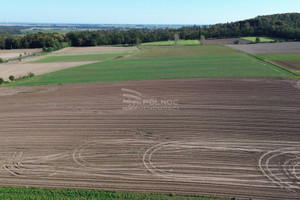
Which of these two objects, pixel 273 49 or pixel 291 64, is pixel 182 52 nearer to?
pixel 273 49

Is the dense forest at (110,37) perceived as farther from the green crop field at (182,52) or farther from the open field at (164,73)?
the open field at (164,73)

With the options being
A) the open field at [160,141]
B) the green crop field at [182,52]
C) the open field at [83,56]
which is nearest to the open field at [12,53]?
the open field at [83,56]

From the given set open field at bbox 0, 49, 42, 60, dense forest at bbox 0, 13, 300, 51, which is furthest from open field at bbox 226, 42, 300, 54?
open field at bbox 0, 49, 42, 60

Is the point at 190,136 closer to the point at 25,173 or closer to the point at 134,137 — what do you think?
the point at 134,137

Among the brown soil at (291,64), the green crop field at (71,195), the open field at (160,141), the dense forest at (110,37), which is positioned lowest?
the green crop field at (71,195)

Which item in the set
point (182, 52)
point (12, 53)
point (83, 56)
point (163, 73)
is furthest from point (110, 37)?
point (163, 73)

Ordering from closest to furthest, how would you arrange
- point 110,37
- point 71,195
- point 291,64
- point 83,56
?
point 71,195 → point 291,64 → point 83,56 → point 110,37
